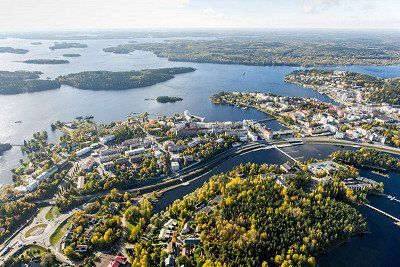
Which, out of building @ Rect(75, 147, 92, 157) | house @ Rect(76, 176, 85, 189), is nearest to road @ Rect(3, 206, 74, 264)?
house @ Rect(76, 176, 85, 189)

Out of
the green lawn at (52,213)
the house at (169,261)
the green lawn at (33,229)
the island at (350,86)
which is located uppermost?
the island at (350,86)

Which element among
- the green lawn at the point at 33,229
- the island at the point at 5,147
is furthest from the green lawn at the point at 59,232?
the island at the point at 5,147

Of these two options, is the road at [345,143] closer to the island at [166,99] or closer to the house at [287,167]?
the house at [287,167]

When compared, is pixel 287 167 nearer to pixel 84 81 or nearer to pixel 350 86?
pixel 350 86

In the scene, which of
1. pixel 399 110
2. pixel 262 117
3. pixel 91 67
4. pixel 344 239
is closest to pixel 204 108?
pixel 262 117

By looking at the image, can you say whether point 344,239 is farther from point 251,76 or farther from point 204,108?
point 251,76

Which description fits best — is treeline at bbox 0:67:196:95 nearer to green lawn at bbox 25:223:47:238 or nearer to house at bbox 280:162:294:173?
house at bbox 280:162:294:173
